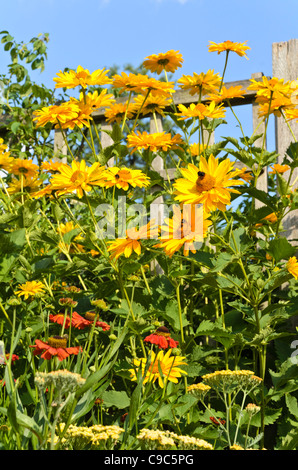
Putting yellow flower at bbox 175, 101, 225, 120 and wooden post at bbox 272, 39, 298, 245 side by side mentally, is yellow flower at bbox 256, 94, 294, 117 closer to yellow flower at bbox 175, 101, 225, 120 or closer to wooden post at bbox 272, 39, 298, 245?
yellow flower at bbox 175, 101, 225, 120

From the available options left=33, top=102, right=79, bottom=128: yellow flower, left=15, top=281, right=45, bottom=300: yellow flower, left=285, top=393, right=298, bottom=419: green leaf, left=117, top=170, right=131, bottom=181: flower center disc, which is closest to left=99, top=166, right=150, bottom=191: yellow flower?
left=117, top=170, right=131, bottom=181: flower center disc

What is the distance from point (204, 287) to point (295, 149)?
0.64 m

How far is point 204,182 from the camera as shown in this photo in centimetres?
161

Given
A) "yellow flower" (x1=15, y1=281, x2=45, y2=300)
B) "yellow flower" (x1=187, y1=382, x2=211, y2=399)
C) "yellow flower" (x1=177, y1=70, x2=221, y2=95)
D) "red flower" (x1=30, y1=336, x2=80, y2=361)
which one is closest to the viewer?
"red flower" (x1=30, y1=336, x2=80, y2=361)

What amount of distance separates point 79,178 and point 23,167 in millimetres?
872

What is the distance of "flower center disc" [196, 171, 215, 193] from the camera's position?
5.29ft

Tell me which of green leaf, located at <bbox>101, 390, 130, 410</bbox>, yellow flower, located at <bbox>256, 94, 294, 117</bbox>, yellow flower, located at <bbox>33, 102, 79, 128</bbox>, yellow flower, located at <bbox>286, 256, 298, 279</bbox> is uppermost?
yellow flower, located at <bbox>256, 94, 294, 117</bbox>

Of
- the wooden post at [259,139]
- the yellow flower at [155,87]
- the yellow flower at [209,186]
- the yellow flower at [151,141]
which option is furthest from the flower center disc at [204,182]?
the wooden post at [259,139]

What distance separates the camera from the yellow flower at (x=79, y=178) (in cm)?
182

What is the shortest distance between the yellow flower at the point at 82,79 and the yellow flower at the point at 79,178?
17.2 inches

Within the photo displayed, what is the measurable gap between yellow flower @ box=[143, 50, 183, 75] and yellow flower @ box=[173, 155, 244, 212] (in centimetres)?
93

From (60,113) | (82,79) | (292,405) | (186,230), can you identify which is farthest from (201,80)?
(292,405)

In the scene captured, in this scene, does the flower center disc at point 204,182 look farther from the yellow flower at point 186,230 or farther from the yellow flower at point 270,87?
the yellow flower at point 270,87
